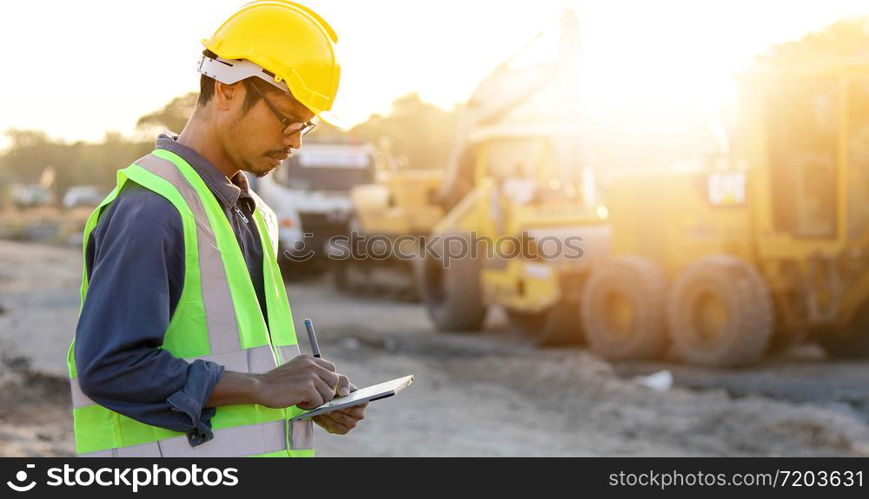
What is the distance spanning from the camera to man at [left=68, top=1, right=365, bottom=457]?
1.97m

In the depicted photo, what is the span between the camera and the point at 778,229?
1000cm

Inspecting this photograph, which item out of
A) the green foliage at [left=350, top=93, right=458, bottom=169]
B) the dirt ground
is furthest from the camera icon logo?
the green foliage at [left=350, top=93, right=458, bottom=169]

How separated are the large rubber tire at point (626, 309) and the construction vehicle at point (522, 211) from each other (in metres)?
0.57

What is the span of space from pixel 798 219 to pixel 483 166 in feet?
15.5

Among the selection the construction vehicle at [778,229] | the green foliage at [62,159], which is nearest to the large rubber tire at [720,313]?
the construction vehicle at [778,229]

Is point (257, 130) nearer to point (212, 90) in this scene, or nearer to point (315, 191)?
point (212, 90)

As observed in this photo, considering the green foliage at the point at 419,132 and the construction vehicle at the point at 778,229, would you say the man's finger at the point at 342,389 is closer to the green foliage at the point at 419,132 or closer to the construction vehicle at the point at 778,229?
the construction vehicle at the point at 778,229

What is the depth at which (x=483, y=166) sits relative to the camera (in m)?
13.9

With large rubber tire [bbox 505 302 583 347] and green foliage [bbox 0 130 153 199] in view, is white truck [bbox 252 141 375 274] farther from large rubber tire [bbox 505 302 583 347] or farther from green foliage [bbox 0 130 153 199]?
green foliage [bbox 0 130 153 199]

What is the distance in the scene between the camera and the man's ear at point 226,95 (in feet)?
7.32

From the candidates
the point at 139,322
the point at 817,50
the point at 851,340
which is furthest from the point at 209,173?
the point at 851,340

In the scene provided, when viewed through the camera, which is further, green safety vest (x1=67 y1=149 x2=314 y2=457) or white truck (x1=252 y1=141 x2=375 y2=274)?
white truck (x1=252 y1=141 x2=375 y2=274)

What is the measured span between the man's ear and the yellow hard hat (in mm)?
18

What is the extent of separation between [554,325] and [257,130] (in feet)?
32.5
